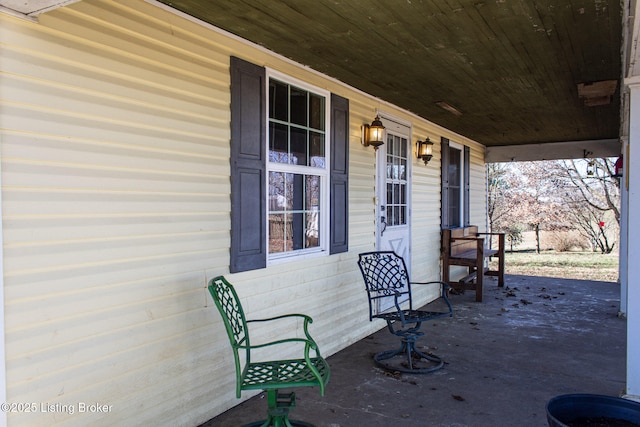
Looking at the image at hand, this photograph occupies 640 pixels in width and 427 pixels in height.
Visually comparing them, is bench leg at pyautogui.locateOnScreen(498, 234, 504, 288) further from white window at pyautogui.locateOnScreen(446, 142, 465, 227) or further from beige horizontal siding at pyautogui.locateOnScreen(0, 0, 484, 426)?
beige horizontal siding at pyautogui.locateOnScreen(0, 0, 484, 426)

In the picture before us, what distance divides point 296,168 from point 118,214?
5.53 ft

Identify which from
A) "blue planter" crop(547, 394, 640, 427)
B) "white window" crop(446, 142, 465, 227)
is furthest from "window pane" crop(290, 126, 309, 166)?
"white window" crop(446, 142, 465, 227)

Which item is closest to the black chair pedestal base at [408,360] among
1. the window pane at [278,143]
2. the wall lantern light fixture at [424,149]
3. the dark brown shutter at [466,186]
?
the window pane at [278,143]

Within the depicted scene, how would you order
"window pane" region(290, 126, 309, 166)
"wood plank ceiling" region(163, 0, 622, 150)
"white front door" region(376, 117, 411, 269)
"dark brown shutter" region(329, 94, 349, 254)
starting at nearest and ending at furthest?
"wood plank ceiling" region(163, 0, 622, 150) → "window pane" region(290, 126, 309, 166) → "dark brown shutter" region(329, 94, 349, 254) → "white front door" region(376, 117, 411, 269)

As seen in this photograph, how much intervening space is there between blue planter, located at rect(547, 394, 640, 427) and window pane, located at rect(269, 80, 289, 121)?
2.59 metres

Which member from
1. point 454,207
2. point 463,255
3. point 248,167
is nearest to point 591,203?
point 454,207

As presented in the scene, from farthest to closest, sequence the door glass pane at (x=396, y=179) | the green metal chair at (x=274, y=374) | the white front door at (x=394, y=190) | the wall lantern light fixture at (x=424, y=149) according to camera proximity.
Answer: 1. the wall lantern light fixture at (x=424, y=149)
2. the door glass pane at (x=396, y=179)
3. the white front door at (x=394, y=190)
4. the green metal chair at (x=274, y=374)

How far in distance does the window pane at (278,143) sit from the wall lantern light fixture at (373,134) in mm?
1367

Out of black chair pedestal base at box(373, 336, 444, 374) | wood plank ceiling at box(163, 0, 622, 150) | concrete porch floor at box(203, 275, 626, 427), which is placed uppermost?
wood plank ceiling at box(163, 0, 622, 150)

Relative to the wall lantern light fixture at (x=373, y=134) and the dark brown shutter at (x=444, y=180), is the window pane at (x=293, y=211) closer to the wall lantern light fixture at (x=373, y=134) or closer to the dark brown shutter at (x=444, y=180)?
the wall lantern light fixture at (x=373, y=134)

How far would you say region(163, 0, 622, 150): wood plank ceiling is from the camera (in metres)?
2.73

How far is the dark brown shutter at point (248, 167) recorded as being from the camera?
10.2ft

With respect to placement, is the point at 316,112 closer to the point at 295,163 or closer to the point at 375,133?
the point at 295,163

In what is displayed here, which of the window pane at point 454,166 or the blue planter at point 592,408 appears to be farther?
the window pane at point 454,166
